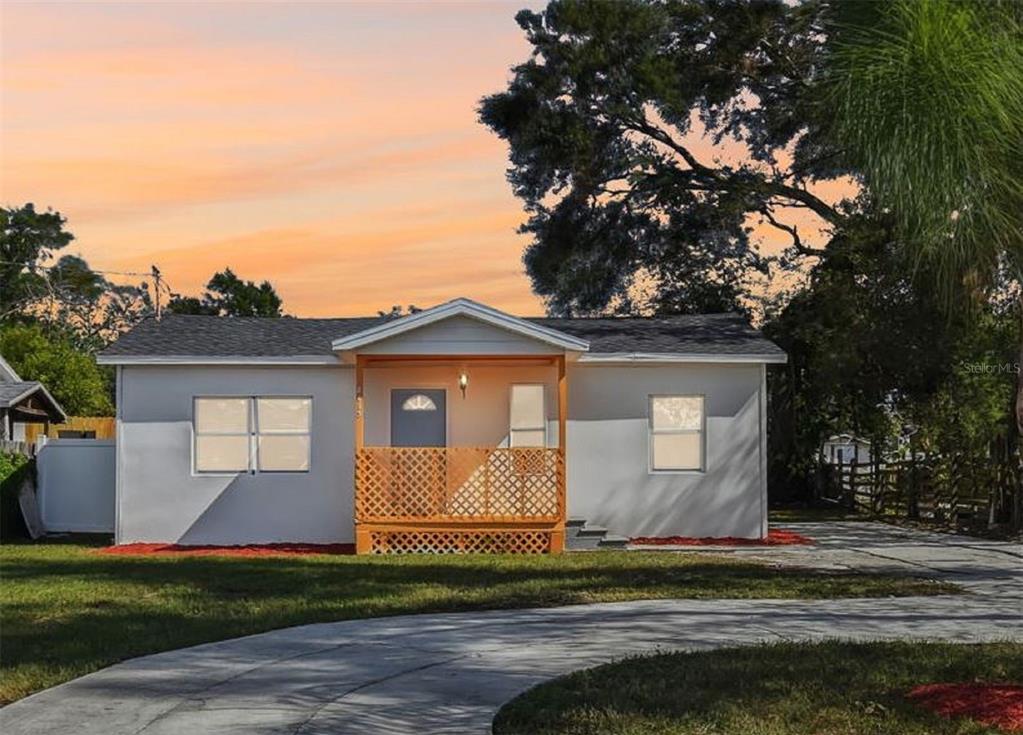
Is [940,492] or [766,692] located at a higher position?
[940,492]

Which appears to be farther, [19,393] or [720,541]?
[19,393]

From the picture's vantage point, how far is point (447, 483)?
21.6 meters

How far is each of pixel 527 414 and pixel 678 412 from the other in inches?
95.6

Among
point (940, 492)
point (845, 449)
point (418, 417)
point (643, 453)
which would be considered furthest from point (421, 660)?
point (845, 449)

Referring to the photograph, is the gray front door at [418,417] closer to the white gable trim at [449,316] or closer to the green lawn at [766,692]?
the white gable trim at [449,316]

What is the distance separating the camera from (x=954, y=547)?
22.4m

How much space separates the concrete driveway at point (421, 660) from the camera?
9109 millimetres

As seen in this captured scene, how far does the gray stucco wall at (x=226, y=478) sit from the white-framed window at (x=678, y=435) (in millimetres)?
4889

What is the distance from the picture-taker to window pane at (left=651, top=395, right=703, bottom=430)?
23.8 m

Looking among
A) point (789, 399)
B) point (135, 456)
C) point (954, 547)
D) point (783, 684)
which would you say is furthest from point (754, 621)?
point (789, 399)

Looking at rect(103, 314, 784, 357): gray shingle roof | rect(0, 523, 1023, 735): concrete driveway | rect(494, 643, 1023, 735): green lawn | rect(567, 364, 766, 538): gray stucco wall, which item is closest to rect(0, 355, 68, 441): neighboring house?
rect(103, 314, 784, 357): gray shingle roof

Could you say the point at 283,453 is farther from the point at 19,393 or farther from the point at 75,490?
the point at 19,393

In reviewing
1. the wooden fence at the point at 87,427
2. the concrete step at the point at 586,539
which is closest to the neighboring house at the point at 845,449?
the concrete step at the point at 586,539

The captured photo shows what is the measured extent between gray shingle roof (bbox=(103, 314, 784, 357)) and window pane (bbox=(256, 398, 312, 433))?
2.56ft
